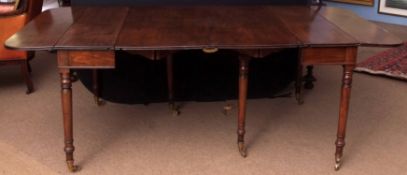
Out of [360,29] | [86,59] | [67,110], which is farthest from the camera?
[360,29]

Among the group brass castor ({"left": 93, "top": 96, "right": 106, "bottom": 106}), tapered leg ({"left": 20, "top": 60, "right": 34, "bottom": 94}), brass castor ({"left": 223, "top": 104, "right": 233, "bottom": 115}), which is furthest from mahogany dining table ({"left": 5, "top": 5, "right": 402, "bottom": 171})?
tapered leg ({"left": 20, "top": 60, "right": 34, "bottom": 94})

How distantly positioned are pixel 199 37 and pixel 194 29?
15cm

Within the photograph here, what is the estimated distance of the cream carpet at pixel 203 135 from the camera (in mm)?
2131

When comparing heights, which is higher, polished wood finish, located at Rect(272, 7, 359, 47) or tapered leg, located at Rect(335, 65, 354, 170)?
polished wood finish, located at Rect(272, 7, 359, 47)

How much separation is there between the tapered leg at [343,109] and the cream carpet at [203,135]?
0.24 feet

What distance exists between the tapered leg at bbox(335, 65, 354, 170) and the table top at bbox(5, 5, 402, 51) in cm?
14

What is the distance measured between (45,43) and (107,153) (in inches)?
27.1

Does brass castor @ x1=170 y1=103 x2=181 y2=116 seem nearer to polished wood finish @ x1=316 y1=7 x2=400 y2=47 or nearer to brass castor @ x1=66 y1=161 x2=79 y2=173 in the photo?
brass castor @ x1=66 y1=161 x2=79 y2=173

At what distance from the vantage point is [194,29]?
2064 millimetres

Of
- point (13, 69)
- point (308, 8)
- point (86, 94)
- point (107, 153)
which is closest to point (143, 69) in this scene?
point (86, 94)

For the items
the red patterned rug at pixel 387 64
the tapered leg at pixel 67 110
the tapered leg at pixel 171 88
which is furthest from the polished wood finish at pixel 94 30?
the red patterned rug at pixel 387 64

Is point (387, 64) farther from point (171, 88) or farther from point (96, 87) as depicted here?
point (96, 87)

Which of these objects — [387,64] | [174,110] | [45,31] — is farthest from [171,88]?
[387,64]

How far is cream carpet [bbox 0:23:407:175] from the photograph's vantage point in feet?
6.99
